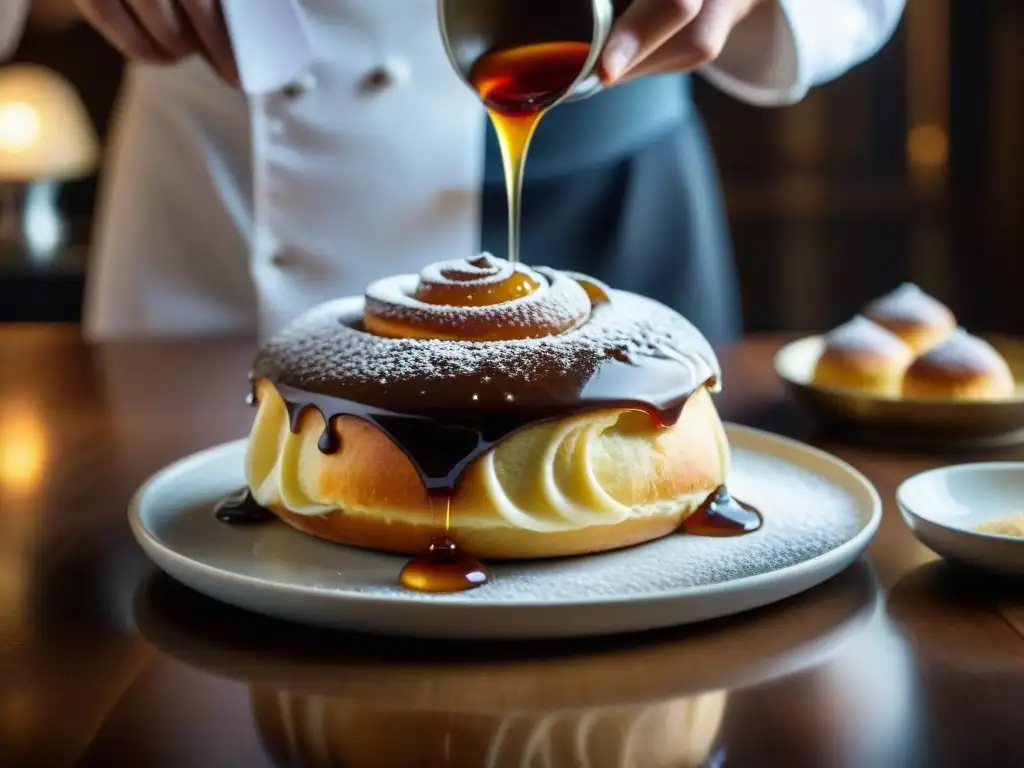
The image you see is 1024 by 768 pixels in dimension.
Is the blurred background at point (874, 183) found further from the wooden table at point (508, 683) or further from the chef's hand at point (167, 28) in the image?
the wooden table at point (508, 683)

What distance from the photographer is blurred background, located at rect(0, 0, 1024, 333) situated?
3332 millimetres

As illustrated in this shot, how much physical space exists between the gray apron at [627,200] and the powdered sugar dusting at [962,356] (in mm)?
415

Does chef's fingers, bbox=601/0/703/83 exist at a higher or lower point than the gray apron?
higher

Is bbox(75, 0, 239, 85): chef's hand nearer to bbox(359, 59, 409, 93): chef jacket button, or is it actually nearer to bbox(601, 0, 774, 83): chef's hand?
bbox(359, 59, 409, 93): chef jacket button

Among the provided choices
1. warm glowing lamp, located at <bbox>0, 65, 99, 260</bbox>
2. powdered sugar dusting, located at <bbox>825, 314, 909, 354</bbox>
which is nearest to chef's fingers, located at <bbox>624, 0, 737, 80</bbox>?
powdered sugar dusting, located at <bbox>825, 314, 909, 354</bbox>

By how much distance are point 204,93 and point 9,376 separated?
46cm

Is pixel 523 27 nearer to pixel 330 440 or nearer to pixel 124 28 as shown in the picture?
pixel 330 440

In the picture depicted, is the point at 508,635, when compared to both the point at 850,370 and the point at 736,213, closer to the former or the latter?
the point at 850,370

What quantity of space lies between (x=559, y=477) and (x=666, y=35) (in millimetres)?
413

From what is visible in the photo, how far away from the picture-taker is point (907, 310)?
154 centimetres

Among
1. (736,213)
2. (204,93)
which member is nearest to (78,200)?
(736,213)

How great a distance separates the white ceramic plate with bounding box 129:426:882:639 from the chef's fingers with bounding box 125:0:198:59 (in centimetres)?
47

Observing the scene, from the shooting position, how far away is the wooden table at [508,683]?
2.20 feet

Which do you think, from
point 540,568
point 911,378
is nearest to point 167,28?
point 540,568
